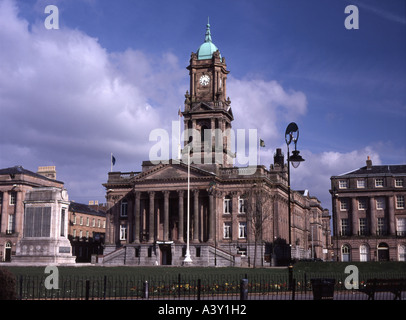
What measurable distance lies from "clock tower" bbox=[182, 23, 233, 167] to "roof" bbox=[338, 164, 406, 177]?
988 inches

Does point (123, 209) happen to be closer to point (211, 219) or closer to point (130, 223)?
point (130, 223)

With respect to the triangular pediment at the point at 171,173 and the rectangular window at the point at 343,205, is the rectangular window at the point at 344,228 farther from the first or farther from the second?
the triangular pediment at the point at 171,173

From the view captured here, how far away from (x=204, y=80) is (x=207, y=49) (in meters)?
6.23

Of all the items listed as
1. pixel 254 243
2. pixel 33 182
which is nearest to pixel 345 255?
pixel 254 243

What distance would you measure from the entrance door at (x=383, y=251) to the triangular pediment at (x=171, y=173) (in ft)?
122

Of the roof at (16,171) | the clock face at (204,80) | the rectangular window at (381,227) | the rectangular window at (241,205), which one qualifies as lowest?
the rectangular window at (381,227)

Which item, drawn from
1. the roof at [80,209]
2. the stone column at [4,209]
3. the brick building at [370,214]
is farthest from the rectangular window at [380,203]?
the stone column at [4,209]

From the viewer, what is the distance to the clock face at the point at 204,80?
3999 inches

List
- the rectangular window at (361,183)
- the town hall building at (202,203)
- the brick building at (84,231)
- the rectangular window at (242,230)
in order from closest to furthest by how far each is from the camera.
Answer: the town hall building at (202,203)
the rectangular window at (242,230)
the rectangular window at (361,183)
the brick building at (84,231)

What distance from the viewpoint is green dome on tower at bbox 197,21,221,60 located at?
103 m
